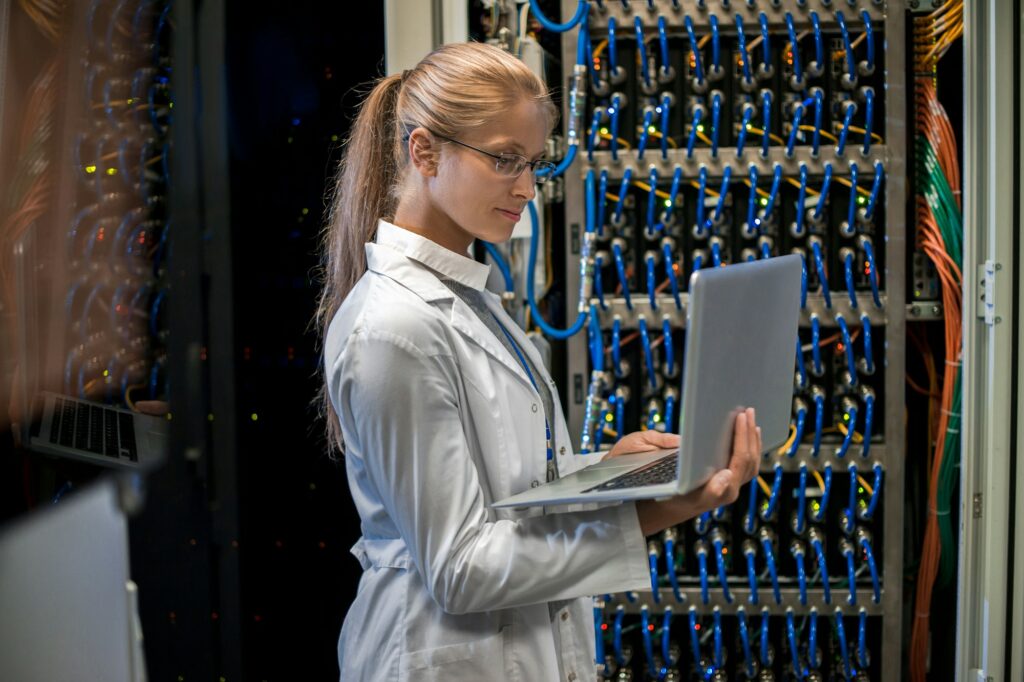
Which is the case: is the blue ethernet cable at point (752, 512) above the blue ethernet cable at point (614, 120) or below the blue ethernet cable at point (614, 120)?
below

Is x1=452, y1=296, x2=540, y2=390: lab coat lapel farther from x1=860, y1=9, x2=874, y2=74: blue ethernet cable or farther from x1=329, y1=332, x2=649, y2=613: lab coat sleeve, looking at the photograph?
x1=860, y1=9, x2=874, y2=74: blue ethernet cable

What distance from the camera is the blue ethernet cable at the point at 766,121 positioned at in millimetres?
2465

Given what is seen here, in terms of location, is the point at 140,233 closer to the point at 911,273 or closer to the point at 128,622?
the point at 128,622

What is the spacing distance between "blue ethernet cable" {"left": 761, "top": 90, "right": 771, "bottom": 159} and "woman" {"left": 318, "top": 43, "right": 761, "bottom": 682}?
1.06 meters

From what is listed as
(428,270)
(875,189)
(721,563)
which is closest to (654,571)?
(721,563)

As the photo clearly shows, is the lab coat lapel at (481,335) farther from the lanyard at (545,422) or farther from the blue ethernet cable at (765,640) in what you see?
the blue ethernet cable at (765,640)

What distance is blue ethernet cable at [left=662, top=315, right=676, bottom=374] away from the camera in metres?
2.53

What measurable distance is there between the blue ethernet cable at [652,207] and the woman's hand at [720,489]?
50.7 inches

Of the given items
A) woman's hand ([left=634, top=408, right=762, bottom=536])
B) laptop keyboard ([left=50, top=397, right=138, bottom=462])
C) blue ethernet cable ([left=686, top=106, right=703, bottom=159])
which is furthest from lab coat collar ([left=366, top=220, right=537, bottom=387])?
blue ethernet cable ([left=686, top=106, right=703, bottom=159])

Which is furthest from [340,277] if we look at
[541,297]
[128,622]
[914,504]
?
[914,504]

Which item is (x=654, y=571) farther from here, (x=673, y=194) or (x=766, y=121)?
(x=766, y=121)

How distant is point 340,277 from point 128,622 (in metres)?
0.60

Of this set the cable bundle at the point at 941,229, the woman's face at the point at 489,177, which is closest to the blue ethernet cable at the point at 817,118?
the cable bundle at the point at 941,229

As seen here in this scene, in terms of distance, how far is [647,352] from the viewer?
255 centimetres
